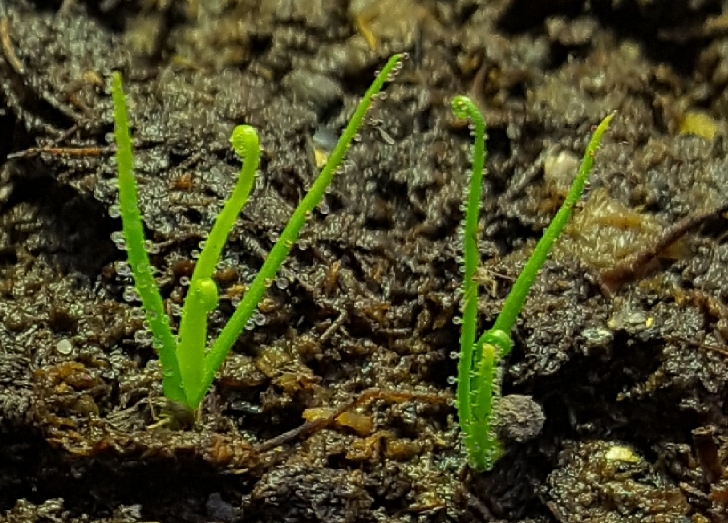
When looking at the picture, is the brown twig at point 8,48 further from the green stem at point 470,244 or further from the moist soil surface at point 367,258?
the green stem at point 470,244

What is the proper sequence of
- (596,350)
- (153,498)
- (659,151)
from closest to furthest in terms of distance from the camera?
(153,498) → (596,350) → (659,151)

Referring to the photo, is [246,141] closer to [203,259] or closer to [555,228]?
[203,259]

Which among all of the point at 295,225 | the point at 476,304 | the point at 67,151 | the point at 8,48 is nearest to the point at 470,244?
the point at 476,304

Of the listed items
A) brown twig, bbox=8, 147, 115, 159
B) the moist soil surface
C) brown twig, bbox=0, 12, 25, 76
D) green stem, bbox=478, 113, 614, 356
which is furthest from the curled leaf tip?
brown twig, bbox=0, 12, 25, 76

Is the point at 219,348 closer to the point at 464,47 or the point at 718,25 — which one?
the point at 464,47

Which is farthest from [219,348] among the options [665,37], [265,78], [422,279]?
[665,37]

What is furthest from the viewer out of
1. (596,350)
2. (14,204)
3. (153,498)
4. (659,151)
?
(659,151)

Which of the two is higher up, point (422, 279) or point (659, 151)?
point (659, 151)

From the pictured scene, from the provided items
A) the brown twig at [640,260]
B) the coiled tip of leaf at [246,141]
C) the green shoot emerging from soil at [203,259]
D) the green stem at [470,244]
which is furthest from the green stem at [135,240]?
the brown twig at [640,260]
